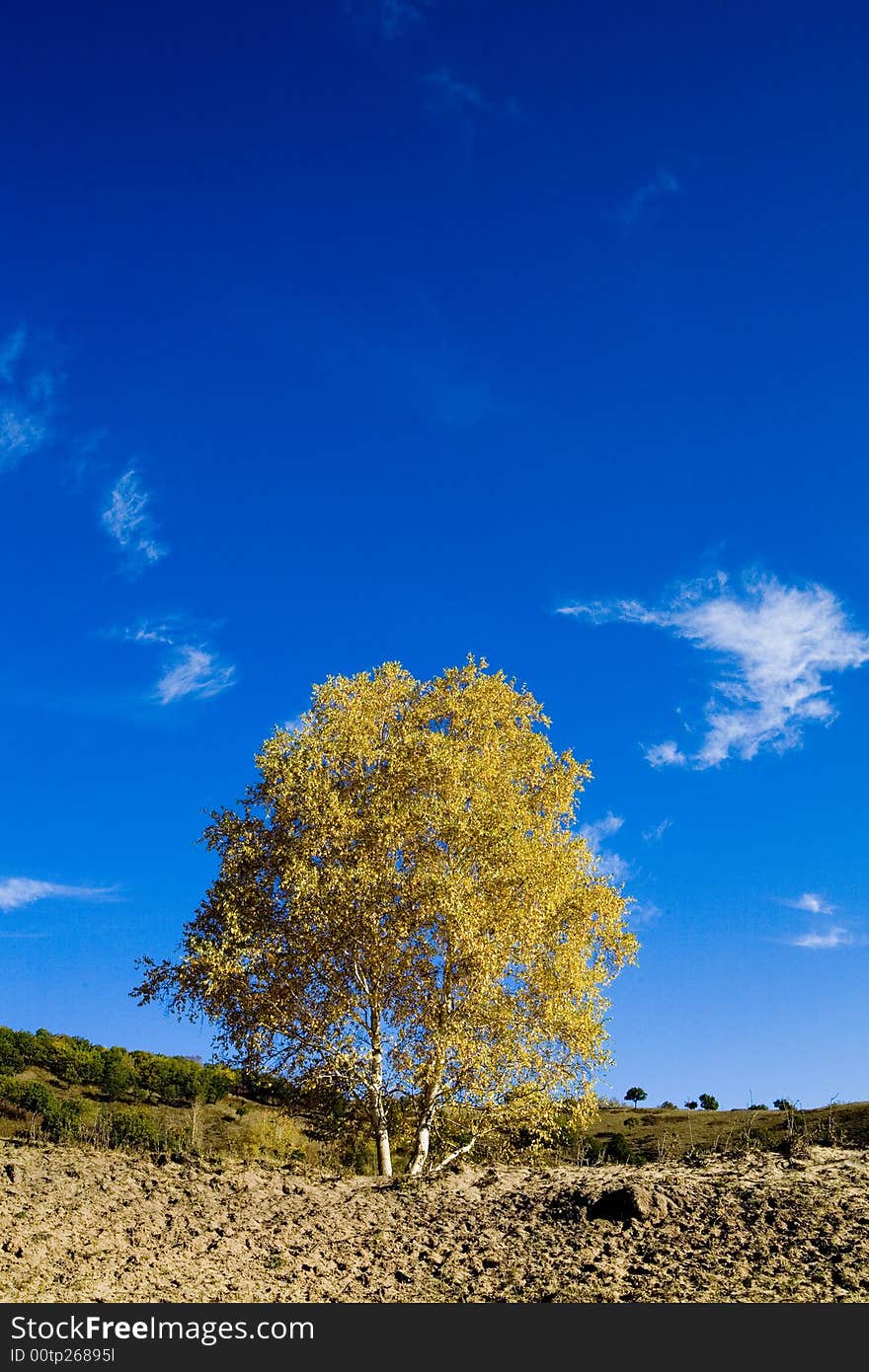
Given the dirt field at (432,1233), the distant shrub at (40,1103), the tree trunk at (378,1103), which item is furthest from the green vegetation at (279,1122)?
the dirt field at (432,1233)

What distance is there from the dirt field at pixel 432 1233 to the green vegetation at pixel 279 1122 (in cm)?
244

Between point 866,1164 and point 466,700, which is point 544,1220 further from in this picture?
point 466,700

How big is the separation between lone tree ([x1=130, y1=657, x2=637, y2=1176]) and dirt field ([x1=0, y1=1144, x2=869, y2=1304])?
2.47 metres

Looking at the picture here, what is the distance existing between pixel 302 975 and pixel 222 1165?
4.20 meters

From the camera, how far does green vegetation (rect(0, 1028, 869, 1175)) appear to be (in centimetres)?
2353

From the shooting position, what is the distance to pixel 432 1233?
16.7m

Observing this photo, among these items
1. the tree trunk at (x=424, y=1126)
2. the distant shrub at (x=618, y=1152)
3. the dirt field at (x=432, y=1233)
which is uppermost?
the tree trunk at (x=424, y=1126)

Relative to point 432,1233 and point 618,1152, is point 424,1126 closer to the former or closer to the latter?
point 432,1233

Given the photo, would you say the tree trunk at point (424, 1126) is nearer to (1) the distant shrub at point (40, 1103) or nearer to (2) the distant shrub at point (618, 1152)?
(2) the distant shrub at point (618, 1152)

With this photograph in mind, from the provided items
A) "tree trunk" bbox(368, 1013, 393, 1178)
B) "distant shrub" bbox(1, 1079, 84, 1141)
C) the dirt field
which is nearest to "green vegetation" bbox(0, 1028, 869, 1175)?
"distant shrub" bbox(1, 1079, 84, 1141)

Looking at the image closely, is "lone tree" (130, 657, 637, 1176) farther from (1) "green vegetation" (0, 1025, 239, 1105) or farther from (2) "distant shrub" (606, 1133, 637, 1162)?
(1) "green vegetation" (0, 1025, 239, 1105)

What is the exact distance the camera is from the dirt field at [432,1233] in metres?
13.6

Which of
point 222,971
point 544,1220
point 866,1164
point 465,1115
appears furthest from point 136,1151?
point 866,1164

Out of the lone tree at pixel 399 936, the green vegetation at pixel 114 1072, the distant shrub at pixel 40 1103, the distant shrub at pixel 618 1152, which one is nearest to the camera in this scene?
the lone tree at pixel 399 936
